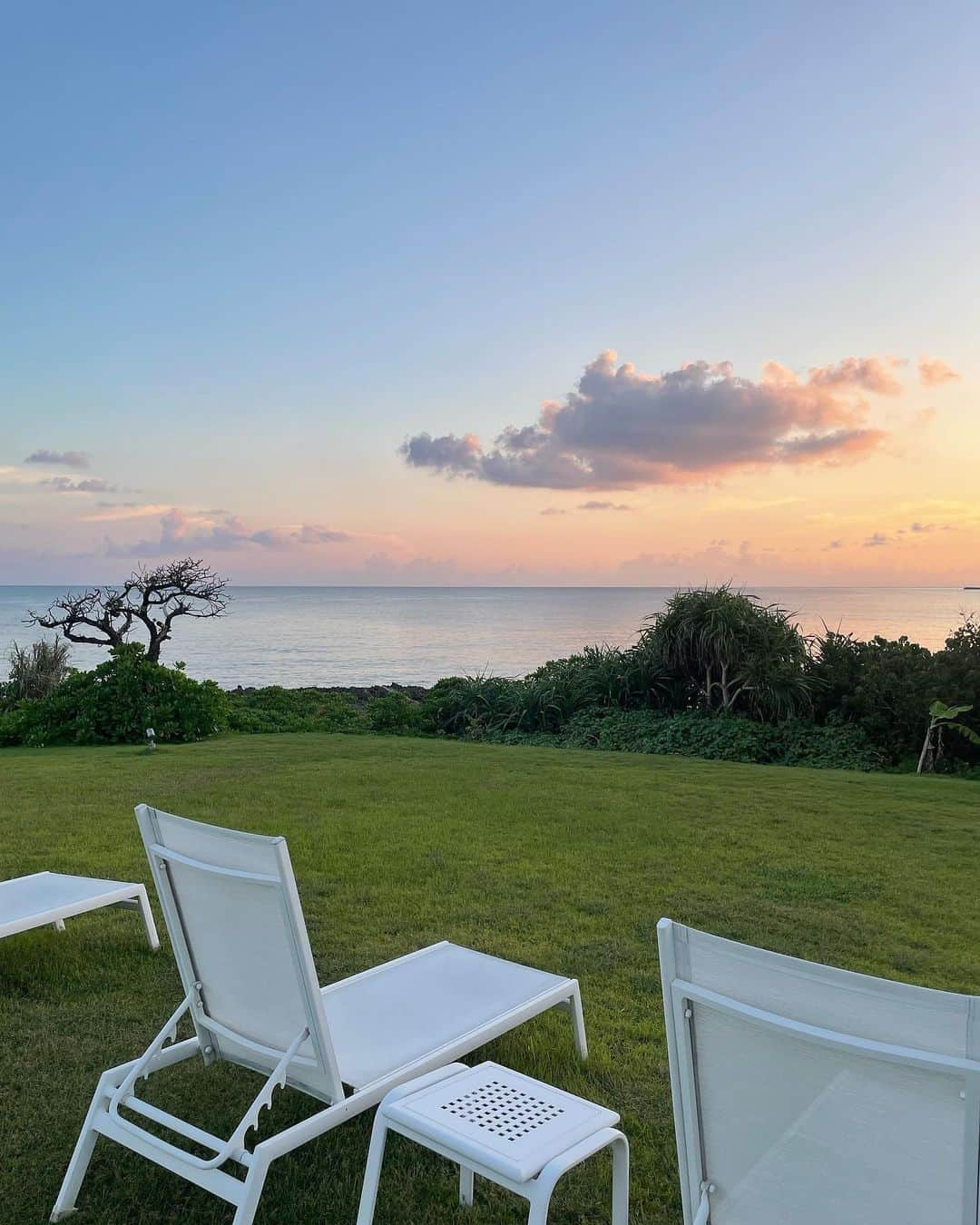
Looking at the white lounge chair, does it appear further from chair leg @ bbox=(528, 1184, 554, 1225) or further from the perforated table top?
chair leg @ bbox=(528, 1184, 554, 1225)

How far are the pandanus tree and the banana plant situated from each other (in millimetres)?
1733

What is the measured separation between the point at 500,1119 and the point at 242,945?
92 cm

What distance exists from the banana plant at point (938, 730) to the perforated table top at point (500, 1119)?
8.79 meters

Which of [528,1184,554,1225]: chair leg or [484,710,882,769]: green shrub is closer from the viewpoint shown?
[528,1184,554,1225]: chair leg

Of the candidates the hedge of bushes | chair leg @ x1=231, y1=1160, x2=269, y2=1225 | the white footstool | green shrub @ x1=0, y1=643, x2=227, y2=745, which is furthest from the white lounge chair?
green shrub @ x1=0, y1=643, x2=227, y2=745

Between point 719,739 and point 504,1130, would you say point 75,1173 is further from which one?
point 719,739

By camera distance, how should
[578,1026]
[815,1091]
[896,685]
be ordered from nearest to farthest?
[815,1091] → [578,1026] → [896,685]

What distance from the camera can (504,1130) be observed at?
1989mm

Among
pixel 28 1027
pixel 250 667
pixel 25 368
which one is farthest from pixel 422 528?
pixel 28 1027

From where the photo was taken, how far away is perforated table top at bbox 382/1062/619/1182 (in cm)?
187

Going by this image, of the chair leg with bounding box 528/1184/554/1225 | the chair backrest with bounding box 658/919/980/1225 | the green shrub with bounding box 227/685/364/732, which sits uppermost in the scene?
the chair backrest with bounding box 658/919/980/1225

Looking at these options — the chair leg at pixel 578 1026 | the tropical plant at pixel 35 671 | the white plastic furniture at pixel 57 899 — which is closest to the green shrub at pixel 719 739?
the white plastic furniture at pixel 57 899

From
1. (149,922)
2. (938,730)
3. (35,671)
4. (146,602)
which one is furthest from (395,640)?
(149,922)

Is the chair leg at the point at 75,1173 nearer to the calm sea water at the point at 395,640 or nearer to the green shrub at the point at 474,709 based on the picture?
Result: the green shrub at the point at 474,709
